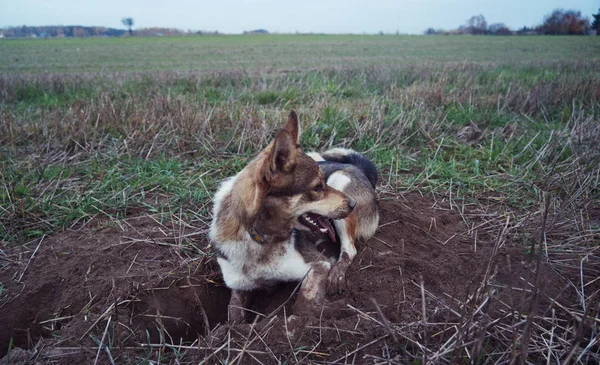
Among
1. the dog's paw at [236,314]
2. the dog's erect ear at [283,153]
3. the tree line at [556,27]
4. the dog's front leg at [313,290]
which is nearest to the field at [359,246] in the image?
the dog's front leg at [313,290]

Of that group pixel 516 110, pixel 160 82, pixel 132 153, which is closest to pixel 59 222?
pixel 132 153

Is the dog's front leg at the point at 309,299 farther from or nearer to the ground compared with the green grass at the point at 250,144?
nearer to the ground

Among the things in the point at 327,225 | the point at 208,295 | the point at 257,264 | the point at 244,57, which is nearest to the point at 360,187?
the point at 327,225

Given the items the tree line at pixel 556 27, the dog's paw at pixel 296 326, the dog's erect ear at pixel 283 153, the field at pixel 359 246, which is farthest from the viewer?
the tree line at pixel 556 27

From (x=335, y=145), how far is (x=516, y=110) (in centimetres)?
432

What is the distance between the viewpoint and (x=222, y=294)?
3.47 metres

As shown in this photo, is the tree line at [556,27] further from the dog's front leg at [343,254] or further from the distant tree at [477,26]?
the dog's front leg at [343,254]

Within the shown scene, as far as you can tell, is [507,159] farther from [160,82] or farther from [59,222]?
[160,82]

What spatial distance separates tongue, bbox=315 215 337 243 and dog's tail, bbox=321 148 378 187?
0.87 meters

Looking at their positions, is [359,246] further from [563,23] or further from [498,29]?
[498,29]

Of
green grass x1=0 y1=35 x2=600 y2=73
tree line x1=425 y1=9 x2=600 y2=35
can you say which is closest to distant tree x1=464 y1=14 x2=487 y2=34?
tree line x1=425 y1=9 x2=600 y2=35

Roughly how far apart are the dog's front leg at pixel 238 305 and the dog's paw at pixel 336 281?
735 mm

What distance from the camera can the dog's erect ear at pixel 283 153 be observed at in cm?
260

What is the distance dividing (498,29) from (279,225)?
218 ft
